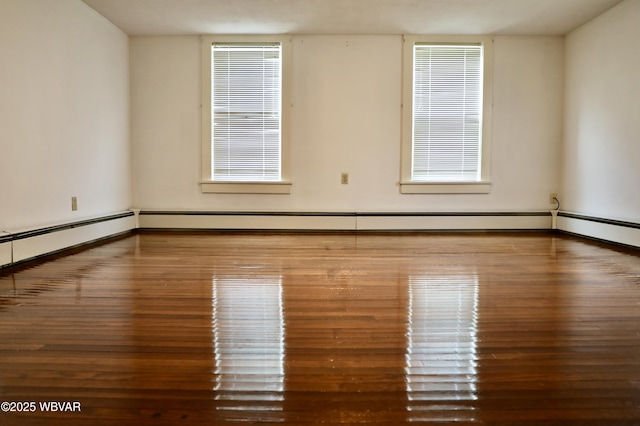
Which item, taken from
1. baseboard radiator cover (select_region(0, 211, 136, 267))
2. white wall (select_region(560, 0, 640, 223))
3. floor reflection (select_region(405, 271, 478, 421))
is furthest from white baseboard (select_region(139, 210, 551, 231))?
floor reflection (select_region(405, 271, 478, 421))

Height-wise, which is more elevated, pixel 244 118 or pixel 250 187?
pixel 244 118

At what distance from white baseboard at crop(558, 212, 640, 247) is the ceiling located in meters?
2.30

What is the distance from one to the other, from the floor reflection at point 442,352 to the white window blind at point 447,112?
323 cm

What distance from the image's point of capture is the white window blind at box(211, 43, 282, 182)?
5.82 meters

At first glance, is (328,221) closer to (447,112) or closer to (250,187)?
(250,187)

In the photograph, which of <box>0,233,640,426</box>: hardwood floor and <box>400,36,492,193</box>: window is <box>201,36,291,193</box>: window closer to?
<box>400,36,492,193</box>: window

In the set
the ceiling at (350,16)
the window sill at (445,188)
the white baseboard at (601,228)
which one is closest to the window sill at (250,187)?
the window sill at (445,188)

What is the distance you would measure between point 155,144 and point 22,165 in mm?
2321

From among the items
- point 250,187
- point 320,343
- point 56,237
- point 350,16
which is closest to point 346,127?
point 350,16

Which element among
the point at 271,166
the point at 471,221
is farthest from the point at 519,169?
the point at 271,166

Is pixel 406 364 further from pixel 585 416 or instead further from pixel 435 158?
pixel 435 158

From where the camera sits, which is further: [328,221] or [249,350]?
[328,221]

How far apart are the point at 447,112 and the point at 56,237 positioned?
15.4 feet

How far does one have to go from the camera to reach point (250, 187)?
5.88 m
